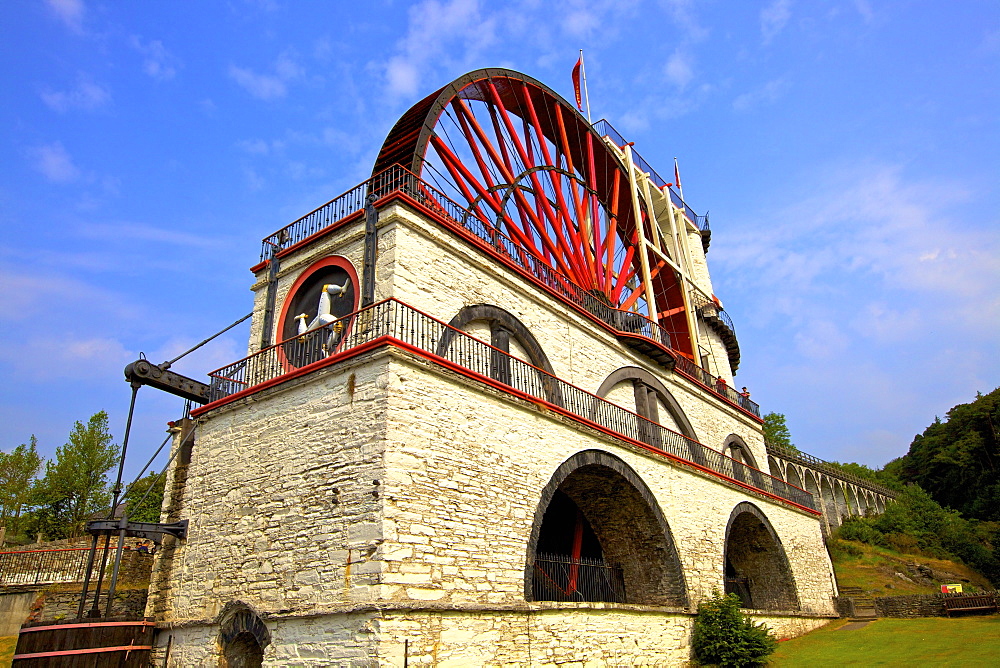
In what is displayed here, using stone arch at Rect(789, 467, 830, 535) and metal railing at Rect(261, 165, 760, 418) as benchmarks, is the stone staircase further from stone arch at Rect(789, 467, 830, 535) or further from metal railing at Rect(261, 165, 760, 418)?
stone arch at Rect(789, 467, 830, 535)

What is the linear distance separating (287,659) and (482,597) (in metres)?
2.61

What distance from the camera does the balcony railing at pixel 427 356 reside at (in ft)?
32.0

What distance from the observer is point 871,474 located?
171 ft

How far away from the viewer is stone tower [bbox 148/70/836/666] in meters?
8.23

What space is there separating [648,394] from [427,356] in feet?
30.3

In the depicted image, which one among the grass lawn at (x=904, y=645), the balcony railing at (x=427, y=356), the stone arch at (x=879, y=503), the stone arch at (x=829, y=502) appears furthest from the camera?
the stone arch at (x=879, y=503)

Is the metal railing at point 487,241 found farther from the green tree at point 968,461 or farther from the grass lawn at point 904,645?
the green tree at point 968,461

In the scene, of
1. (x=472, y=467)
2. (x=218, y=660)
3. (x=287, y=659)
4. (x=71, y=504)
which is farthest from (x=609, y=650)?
(x=71, y=504)

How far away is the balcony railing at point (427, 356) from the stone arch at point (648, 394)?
108cm

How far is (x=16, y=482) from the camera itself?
2453cm

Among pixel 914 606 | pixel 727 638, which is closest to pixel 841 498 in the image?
pixel 914 606

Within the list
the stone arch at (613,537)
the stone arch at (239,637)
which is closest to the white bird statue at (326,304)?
the stone arch at (239,637)

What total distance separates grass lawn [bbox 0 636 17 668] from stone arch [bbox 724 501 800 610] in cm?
1616

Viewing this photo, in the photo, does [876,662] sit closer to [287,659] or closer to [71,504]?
[287,659]
